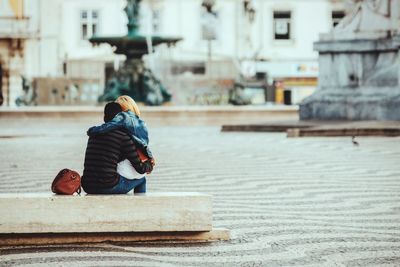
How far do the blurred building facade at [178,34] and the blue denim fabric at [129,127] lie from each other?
129 ft

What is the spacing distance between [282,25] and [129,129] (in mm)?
44853

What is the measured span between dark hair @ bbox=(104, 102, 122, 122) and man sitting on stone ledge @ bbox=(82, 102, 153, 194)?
19cm

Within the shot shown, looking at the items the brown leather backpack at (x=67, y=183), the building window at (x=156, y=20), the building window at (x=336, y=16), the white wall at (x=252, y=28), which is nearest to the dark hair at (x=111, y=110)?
the brown leather backpack at (x=67, y=183)

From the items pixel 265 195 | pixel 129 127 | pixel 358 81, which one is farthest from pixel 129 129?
pixel 358 81

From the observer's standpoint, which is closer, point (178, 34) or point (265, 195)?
point (265, 195)

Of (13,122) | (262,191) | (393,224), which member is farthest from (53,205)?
(13,122)

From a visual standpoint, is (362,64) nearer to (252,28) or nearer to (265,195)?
(265,195)

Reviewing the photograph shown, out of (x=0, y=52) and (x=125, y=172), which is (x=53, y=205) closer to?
(x=125, y=172)

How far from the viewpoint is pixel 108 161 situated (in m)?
6.29

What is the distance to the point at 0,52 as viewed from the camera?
47625mm

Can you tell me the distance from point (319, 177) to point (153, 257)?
4917mm

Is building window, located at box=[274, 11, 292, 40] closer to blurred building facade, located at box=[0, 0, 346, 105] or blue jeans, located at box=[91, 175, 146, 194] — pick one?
blurred building facade, located at box=[0, 0, 346, 105]

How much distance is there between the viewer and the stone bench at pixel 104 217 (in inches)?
234

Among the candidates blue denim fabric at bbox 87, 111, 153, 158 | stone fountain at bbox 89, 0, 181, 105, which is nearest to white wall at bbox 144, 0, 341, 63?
stone fountain at bbox 89, 0, 181, 105
